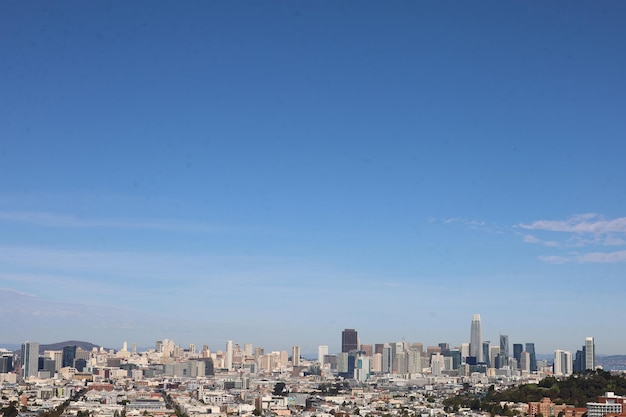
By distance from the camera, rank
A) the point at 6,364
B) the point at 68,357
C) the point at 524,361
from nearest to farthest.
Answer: the point at 6,364 → the point at 68,357 → the point at 524,361

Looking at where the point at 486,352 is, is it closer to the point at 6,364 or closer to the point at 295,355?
the point at 295,355

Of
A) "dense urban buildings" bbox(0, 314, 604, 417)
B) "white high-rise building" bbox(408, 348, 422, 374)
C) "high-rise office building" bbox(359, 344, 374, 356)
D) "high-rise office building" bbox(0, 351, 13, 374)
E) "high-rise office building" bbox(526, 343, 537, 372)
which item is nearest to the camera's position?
"dense urban buildings" bbox(0, 314, 604, 417)

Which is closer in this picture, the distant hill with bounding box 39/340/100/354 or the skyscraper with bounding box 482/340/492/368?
the skyscraper with bounding box 482/340/492/368

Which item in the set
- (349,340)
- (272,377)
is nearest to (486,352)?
(349,340)

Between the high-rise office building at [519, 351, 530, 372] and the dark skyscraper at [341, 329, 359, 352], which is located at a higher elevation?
the dark skyscraper at [341, 329, 359, 352]

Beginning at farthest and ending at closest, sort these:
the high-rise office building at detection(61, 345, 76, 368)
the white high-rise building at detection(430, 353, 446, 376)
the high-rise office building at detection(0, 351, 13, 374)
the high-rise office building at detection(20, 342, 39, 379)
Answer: the high-rise office building at detection(61, 345, 76, 368), the white high-rise building at detection(430, 353, 446, 376), the high-rise office building at detection(20, 342, 39, 379), the high-rise office building at detection(0, 351, 13, 374)

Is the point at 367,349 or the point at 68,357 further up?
the point at 367,349

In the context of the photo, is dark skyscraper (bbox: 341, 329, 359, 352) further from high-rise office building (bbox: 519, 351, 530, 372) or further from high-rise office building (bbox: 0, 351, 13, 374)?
high-rise office building (bbox: 0, 351, 13, 374)

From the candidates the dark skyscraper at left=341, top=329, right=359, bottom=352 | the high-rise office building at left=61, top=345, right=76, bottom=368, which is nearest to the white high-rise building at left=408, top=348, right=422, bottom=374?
the dark skyscraper at left=341, top=329, right=359, bottom=352

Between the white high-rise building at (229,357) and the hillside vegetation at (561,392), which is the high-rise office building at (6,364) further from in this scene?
the hillside vegetation at (561,392)

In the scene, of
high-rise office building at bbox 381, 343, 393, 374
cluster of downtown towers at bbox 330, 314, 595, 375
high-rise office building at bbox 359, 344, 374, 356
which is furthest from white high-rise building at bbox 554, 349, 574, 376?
high-rise office building at bbox 359, 344, 374, 356
